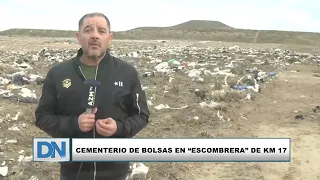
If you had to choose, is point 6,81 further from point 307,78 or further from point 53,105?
point 307,78

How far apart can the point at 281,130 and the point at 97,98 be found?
5760 mm

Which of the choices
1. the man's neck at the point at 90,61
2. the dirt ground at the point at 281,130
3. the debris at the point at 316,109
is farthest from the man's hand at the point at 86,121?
the debris at the point at 316,109

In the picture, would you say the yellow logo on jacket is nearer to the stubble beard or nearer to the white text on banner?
the stubble beard

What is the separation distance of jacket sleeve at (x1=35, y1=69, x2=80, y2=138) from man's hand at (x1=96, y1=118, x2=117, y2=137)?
0.44 feet

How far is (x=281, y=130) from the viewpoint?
24.3 ft

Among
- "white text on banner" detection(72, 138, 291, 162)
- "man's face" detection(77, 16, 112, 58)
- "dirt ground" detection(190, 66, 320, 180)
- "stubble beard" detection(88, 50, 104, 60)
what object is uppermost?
"man's face" detection(77, 16, 112, 58)

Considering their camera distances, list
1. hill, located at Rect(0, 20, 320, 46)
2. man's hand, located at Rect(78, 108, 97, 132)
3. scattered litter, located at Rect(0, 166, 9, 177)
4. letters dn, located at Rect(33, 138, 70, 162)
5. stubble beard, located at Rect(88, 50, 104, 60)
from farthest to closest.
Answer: hill, located at Rect(0, 20, 320, 46)
scattered litter, located at Rect(0, 166, 9, 177)
letters dn, located at Rect(33, 138, 70, 162)
stubble beard, located at Rect(88, 50, 104, 60)
man's hand, located at Rect(78, 108, 97, 132)

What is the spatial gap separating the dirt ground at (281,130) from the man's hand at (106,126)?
10.2 ft

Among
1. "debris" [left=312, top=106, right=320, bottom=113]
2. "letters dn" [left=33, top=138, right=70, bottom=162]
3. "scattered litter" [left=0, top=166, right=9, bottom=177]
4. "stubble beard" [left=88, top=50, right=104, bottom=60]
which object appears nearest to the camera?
"stubble beard" [left=88, top=50, right=104, bottom=60]

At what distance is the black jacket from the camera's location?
2.31m

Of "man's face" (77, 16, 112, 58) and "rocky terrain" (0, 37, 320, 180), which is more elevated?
"man's face" (77, 16, 112, 58)

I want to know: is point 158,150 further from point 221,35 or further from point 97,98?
point 221,35

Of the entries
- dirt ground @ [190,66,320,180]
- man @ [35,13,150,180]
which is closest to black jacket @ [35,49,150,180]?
man @ [35,13,150,180]

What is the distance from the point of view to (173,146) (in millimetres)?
2719
